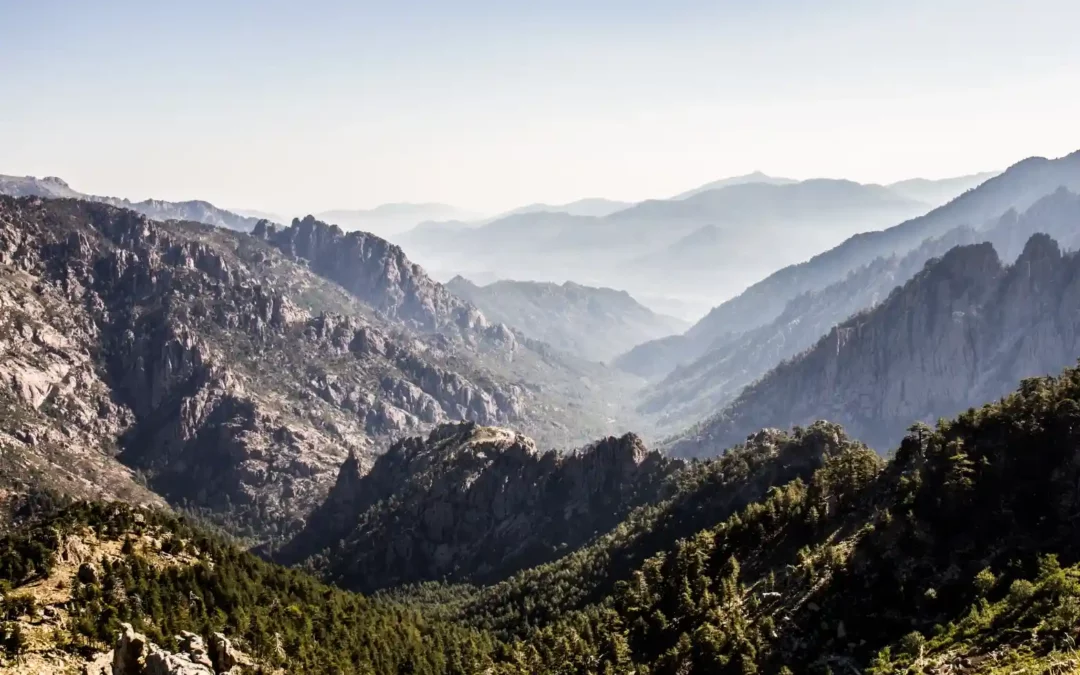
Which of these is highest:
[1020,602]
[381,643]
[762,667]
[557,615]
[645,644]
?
[1020,602]

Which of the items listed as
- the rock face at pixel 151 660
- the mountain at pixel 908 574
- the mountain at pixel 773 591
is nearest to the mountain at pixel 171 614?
the rock face at pixel 151 660

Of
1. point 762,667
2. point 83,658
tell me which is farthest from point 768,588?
point 83,658

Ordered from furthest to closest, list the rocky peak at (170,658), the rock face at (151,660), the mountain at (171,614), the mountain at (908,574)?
the mountain at (171,614), the rocky peak at (170,658), the rock face at (151,660), the mountain at (908,574)

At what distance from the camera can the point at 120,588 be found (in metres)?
104

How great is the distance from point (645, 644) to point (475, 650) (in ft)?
160

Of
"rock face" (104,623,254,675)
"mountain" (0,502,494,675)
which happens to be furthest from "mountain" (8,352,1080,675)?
"mountain" (0,502,494,675)

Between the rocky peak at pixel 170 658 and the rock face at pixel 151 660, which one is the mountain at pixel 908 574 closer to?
the rocky peak at pixel 170 658

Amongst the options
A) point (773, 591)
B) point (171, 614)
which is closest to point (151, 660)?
point (171, 614)

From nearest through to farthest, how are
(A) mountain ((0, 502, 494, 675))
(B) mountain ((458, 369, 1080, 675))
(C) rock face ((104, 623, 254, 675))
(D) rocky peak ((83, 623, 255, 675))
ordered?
1. (B) mountain ((458, 369, 1080, 675))
2. (C) rock face ((104, 623, 254, 675))
3. (D) rocky peak ((83, 623, 255, 675))
4. (A) mountain ((0, 502, 494, 675))

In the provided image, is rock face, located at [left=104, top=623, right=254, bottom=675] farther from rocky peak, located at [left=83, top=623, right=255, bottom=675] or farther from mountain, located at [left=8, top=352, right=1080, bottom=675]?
mountain, located at [left=8, top=352, right=1080, bottom=675]

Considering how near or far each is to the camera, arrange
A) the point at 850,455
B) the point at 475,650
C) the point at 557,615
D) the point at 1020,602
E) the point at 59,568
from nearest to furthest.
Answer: the point at 1020,602, the point at 59,568, the point at 850,455, the point at 475,650, the point at 557,615

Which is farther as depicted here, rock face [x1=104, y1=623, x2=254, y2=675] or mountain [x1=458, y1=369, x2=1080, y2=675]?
rock face [x1=104, y1=623, x2=254, y2=675]

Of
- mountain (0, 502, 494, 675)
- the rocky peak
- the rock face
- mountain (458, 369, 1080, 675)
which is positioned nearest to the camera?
mountain (458, 369, 1080, 675)

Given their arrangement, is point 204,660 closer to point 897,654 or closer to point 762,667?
point 762,667
